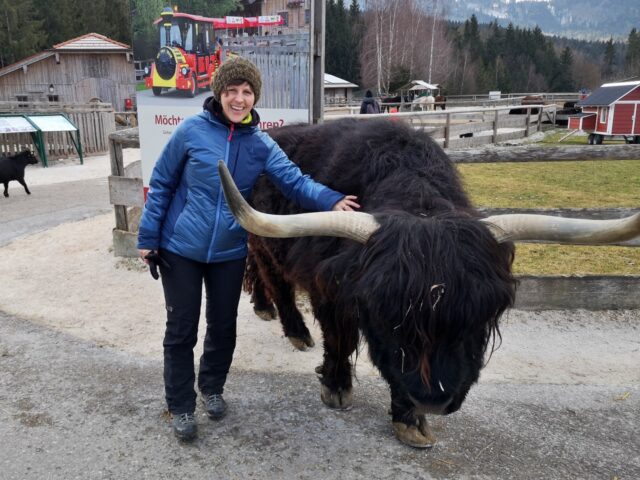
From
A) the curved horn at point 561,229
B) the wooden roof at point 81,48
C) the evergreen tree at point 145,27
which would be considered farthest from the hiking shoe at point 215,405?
the wooden roof at point 81,48

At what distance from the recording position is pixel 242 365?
13.8 ft

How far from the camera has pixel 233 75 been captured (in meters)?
2.97

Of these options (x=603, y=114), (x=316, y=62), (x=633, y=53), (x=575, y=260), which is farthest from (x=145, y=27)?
(x=633, y=53)

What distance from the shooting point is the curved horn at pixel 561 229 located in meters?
2.34

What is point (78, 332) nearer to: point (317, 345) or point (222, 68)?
point (317, 345)

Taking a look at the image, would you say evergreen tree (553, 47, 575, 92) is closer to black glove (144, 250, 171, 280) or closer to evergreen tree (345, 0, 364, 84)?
evergreen tree (345, 0, 364, 84)

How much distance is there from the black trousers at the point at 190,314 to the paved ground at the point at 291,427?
1.14 feet

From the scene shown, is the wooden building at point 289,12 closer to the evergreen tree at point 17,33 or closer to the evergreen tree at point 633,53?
the evergreen tree at point 17,33

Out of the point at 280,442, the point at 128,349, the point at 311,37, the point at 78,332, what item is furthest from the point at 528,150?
the point at 78,332

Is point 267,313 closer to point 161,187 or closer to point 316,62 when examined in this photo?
point 161,187

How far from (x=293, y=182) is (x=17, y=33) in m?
50.0

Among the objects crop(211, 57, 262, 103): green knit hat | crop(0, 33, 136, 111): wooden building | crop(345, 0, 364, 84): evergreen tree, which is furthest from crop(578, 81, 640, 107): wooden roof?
crop(345, 0, 364, 84): evergreen tree

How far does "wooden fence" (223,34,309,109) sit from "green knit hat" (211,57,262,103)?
→ 2550 millimetres

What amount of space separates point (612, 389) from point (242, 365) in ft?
9.12
